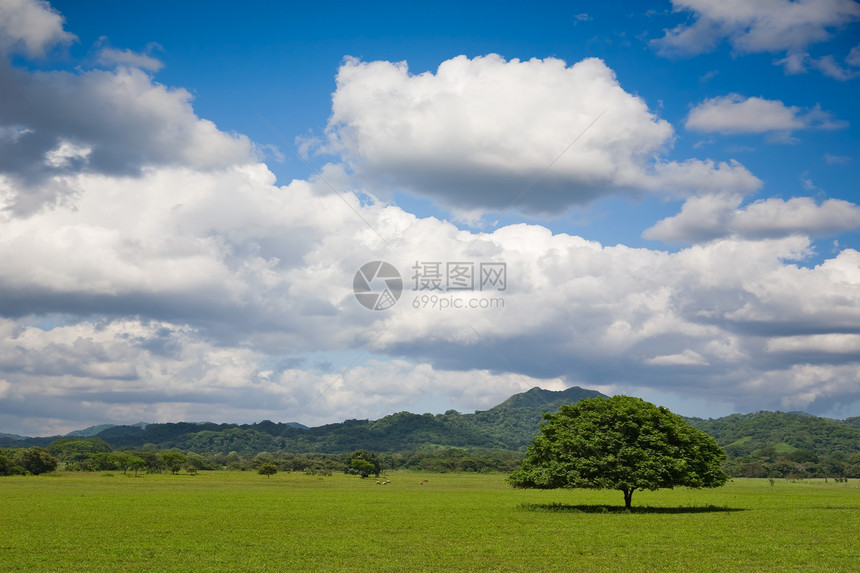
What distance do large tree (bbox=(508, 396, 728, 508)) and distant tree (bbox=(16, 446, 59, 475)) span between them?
145898 mm

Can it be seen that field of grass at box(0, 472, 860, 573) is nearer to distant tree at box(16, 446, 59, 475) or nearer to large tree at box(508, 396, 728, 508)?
large tree at box(508, 396, 728, 508)

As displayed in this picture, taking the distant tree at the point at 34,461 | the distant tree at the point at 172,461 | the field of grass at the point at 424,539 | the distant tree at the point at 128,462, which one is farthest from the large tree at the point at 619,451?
the distant tree at the point at 172,461

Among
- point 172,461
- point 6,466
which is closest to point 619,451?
point 6,466

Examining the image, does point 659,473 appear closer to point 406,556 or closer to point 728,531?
point 728,531

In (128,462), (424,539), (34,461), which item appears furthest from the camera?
(128,462)

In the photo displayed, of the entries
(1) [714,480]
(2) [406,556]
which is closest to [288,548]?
(2) [406,556]

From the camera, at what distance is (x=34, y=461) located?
169 m

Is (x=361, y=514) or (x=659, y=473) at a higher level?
(x=659, y=473)

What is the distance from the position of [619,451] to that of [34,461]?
157809mm

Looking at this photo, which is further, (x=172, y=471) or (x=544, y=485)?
(x=172, y=471)

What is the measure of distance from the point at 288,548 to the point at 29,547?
16250 millimetres

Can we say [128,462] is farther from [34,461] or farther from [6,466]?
[6,466]

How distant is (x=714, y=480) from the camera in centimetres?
6919

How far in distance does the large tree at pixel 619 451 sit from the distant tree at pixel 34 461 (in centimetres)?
14590
